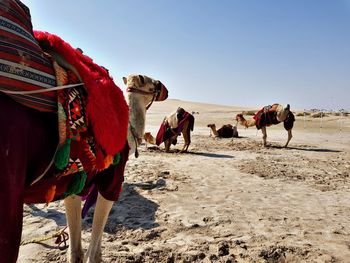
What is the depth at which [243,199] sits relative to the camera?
6.12 meters

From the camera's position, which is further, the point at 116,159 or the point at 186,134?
the point at 186,134

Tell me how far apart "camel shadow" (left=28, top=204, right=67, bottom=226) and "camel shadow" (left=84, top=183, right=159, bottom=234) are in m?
0.31

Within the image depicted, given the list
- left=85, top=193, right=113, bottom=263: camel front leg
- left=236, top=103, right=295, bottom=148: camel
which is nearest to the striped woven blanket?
left=85, top=193, right=113, bottom=263: camel front leg

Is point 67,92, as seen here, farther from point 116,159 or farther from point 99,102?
point 116,159

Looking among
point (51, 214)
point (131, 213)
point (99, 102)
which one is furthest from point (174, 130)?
point (99, 102)

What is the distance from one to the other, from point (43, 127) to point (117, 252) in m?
2.23

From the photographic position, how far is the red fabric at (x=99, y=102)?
7.11 ft

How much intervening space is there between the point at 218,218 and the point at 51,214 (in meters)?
2.17

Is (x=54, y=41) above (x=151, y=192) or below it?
above

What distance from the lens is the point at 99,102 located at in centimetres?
219

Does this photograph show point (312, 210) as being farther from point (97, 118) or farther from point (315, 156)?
point (315, 156)

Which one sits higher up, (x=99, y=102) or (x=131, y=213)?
(x=99, y=102)

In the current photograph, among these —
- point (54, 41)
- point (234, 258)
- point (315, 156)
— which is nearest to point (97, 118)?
point (54, 41)

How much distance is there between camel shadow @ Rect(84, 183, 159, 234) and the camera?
4531 millimetres
